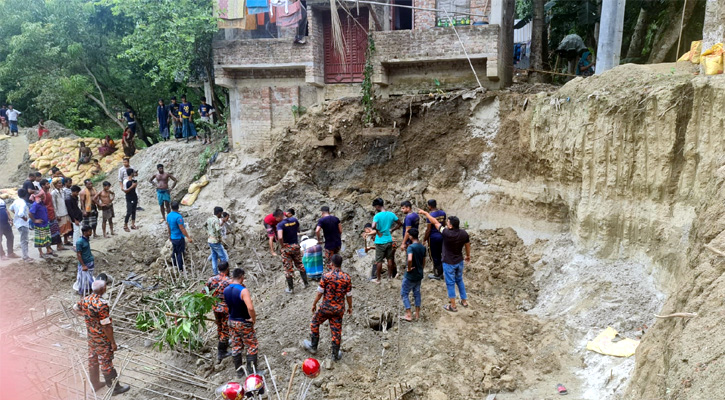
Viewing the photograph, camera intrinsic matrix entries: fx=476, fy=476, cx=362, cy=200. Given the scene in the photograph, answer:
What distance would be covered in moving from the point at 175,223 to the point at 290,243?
125 inches

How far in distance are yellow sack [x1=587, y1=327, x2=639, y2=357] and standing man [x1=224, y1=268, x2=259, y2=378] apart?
16.7ft

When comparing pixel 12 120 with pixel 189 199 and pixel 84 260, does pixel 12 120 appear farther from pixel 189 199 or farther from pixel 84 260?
pixel 84 260

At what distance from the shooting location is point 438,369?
6.96m

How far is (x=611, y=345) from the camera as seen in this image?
23.2 ft

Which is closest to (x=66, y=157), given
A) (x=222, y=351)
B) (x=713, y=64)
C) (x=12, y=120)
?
(x=12, y=120)

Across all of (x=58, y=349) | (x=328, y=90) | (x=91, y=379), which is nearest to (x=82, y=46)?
(x=328, y=90)

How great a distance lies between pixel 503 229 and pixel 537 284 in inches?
89.7

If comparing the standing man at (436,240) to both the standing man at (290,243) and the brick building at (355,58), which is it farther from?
the brick building at (355,58)

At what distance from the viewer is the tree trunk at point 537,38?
14688mm

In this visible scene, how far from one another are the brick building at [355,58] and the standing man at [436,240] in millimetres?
5850

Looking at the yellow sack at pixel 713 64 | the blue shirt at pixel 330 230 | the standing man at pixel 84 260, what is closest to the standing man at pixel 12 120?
the standing man at pixel 84 260

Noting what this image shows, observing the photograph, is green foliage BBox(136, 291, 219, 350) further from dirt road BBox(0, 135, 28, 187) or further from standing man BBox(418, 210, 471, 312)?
dirt road BBox(0, 135, 28, 187)

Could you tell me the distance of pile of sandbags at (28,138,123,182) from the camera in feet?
60.2

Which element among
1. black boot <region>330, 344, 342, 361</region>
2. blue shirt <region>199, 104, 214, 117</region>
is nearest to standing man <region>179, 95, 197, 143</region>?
blue shirt <region>199, 104, 214, 117</region>
